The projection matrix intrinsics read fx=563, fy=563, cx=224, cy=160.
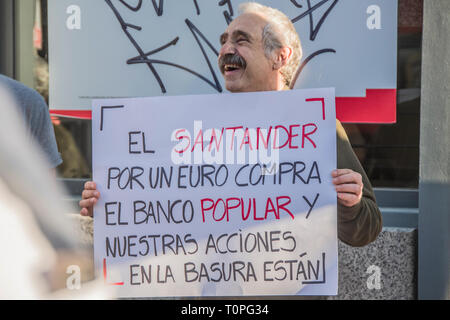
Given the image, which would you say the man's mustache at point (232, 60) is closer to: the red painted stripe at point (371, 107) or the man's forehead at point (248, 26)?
the man's forehead at point (248, 26)

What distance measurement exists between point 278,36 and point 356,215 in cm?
78

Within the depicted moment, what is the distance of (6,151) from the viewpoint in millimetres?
2461

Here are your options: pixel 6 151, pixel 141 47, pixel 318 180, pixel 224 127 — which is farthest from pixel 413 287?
pixel 6 151

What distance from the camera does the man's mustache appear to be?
7.32ft

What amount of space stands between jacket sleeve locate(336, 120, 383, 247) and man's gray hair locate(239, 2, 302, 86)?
34 centimetres

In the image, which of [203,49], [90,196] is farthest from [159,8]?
[90,196]

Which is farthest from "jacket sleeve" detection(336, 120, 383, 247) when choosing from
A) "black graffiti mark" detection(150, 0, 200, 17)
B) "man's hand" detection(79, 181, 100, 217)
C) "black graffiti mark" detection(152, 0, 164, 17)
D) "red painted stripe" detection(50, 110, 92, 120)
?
"red painted stripe" detection(50, 110, 92, 120)

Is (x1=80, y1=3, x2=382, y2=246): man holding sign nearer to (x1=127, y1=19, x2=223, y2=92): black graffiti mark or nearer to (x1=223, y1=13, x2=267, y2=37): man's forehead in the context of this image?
(x1=223, y1=13, x2=267, y2=37): man's forehead

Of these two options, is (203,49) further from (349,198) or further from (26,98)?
(349,198)

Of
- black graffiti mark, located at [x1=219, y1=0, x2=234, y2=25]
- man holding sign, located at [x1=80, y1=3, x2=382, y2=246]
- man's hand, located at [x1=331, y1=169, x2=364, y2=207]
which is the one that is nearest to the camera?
man's hand, located at [x1=331, y1=169, x2=364, y2=207]

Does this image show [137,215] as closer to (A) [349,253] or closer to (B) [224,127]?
(B) [224,127]

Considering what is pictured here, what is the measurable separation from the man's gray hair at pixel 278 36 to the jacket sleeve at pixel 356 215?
336 millimetres

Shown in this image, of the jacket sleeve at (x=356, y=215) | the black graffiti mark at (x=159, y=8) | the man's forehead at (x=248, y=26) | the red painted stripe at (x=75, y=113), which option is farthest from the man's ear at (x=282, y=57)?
the red painted stripe at (x=75, y=113)

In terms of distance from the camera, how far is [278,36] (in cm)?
228
